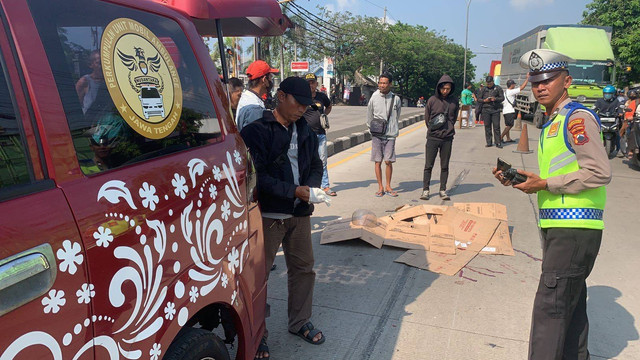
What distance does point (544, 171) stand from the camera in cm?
257

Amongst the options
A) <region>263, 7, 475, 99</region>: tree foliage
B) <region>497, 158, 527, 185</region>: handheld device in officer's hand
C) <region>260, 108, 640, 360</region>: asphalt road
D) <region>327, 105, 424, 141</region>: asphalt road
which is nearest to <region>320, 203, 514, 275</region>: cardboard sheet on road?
<region>260, 108, 640, 360</region>: asphalt road

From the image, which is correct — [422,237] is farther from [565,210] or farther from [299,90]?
[299,90]

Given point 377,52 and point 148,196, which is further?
point 377,52

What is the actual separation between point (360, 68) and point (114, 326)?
187 feet

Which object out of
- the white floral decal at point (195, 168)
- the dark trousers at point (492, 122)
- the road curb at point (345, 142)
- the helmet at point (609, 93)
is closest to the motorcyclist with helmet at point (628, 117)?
the helmet at point (609, 93)

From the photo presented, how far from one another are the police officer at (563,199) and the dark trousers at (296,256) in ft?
4.50

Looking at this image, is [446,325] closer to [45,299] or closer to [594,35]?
[45,299]

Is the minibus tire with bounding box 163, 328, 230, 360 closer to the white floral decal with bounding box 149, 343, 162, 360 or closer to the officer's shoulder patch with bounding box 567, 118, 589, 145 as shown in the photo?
the white floral decal with bounding box 149, 343, 162, 360

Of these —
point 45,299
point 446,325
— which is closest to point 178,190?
point 45,299

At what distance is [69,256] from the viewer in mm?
1225

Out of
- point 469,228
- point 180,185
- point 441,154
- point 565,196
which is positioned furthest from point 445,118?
point 180,185

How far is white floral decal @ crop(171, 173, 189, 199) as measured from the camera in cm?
173

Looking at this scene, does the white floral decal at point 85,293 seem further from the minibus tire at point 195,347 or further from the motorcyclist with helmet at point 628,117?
the motorcyclist with helmet at point 628,117

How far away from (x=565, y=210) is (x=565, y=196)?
2.9 inches
